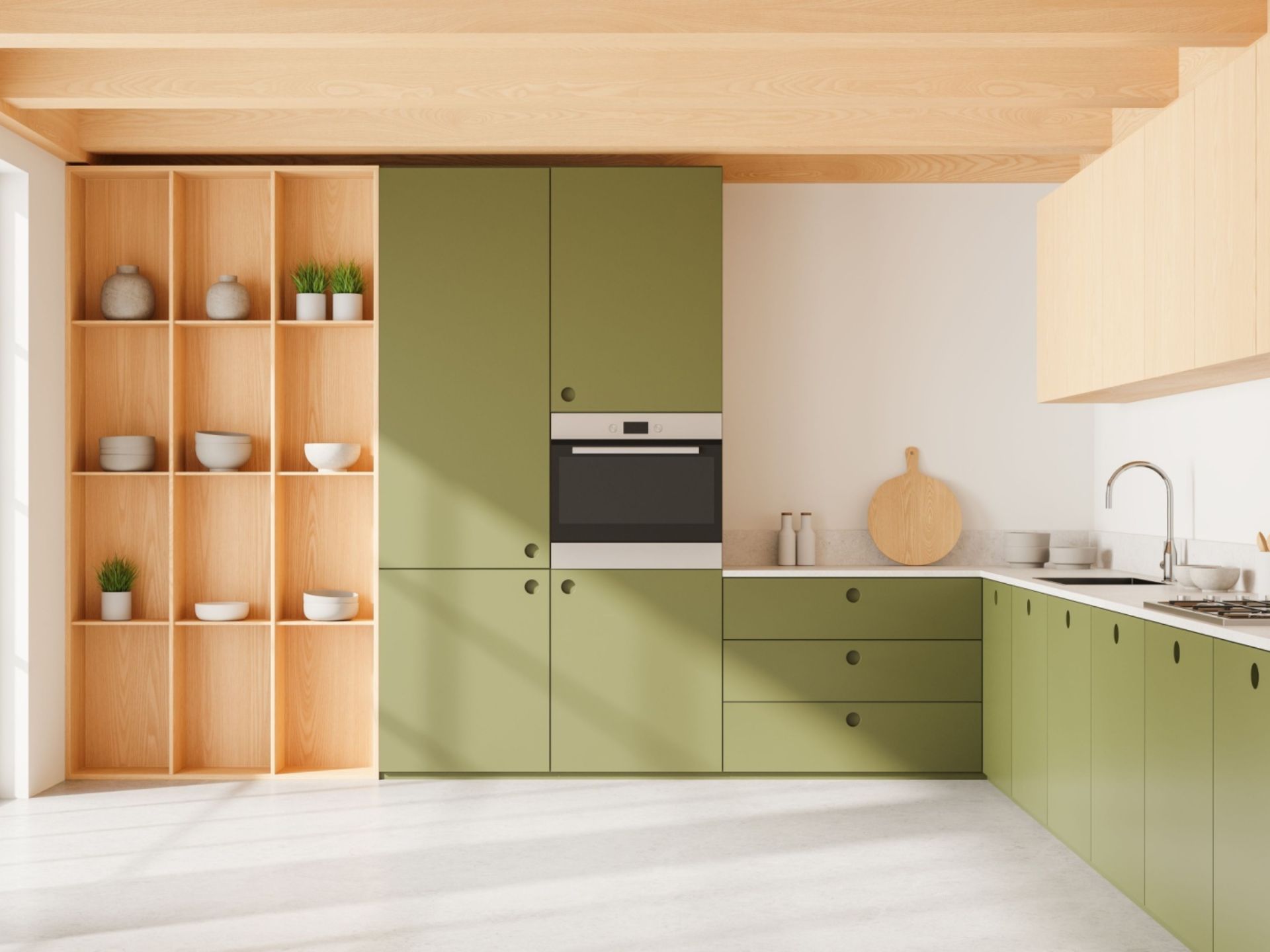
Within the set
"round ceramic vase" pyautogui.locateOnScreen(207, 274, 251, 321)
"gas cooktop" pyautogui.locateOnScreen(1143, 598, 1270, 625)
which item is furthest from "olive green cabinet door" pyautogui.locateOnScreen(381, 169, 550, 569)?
"gas cooktop" pyautogui.locateOnScreen(1143, 598, 1270, 625)

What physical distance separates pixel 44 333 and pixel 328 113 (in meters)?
1.34

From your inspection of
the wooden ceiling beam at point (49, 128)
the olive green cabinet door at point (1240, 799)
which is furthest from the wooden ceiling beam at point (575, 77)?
the olive green cabinet door at point (1240, 799)

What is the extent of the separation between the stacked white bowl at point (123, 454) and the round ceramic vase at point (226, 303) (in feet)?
1.83

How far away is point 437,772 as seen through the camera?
4.55 meters

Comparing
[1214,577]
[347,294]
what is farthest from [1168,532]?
[347,294]

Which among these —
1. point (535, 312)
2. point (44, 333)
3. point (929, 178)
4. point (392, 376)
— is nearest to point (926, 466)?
point (929, 178)

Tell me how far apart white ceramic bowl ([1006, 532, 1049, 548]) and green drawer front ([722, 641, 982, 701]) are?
590mm

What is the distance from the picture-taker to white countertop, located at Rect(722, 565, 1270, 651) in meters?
2.67

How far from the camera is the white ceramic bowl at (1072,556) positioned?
479 cm

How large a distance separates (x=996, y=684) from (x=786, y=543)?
39.1 inches

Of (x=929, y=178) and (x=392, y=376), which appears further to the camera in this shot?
(x=929, y=178)

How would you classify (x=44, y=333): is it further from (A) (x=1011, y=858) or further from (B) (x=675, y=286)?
(A) (x=1011, y=858)

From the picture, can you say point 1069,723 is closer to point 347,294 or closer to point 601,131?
point 601,131

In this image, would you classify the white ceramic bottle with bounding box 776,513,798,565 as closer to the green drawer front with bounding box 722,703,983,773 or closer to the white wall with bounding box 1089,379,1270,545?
the green drawer front with bounding box 722,703,983,773
